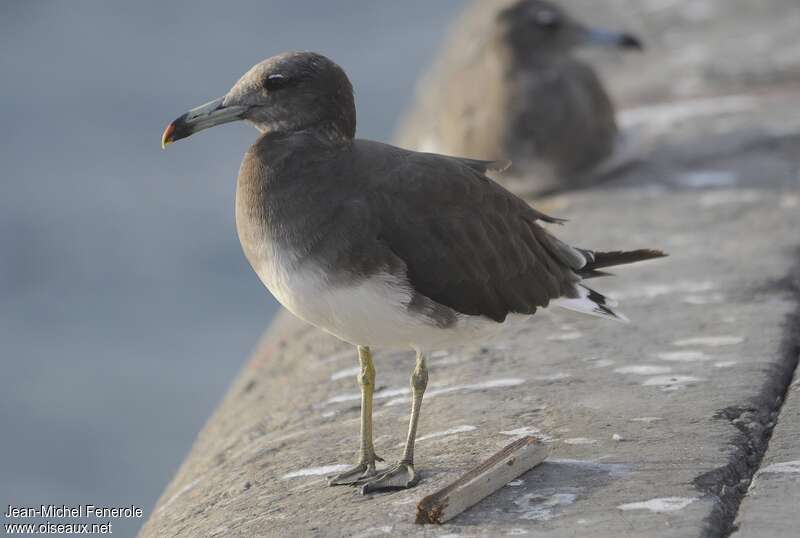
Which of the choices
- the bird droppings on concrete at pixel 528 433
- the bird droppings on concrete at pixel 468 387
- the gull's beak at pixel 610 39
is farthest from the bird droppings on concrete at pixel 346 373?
the gull's beak at pixel 610 39

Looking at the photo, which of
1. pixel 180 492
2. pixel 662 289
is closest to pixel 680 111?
pixel 662 289

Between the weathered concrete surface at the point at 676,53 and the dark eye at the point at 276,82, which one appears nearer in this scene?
the dark eye at the point at 276,82

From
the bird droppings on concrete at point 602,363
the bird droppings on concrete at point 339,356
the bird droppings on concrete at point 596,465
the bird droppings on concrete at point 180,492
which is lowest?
the bird droppings on concrete at point 180,492

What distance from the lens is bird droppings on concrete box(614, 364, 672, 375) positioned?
4.96 meters

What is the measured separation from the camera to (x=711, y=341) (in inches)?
205

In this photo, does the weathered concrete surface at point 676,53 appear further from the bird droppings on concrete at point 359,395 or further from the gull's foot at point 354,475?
the gull's foot at point 354,475

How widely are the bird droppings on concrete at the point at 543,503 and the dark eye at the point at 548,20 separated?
4809 millimetres

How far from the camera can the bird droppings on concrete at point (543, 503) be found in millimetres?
3836

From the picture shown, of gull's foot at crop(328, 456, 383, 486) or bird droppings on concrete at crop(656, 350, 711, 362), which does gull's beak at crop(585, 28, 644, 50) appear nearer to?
bird droppings on concrete at crop(656, 350, 711, 362)

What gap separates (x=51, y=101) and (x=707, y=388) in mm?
11754

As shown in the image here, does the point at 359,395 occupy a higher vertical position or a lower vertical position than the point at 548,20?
lower

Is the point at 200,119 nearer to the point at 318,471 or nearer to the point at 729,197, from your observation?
the point at 318,471

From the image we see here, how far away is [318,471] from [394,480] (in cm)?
40

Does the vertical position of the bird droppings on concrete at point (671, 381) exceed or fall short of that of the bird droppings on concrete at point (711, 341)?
it falls short
